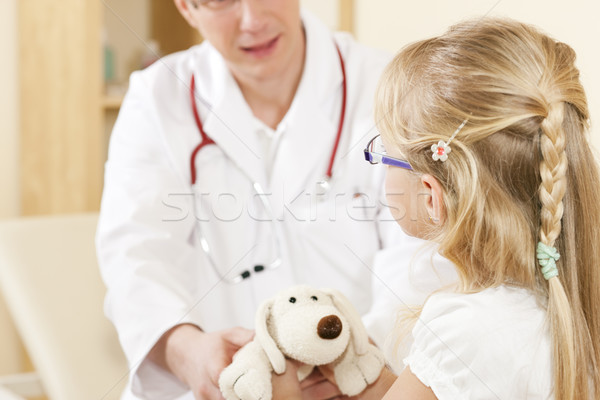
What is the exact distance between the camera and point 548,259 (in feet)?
2.33

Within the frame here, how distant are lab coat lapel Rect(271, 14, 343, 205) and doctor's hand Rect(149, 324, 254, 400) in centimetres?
31

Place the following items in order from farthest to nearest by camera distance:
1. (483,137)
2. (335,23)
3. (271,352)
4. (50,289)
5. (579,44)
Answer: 1. (335,23)
2. (50,289)
3. (579,44)
4. (271,352)
5. (483,137)

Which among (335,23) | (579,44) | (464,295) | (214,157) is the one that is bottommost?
(464,295)

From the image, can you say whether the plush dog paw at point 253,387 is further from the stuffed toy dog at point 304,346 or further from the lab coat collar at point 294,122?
the lab coat collar at point 294,122

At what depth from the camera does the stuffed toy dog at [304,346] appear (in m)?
0.80

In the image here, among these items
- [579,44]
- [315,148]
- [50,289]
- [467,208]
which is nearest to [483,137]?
[467,208]

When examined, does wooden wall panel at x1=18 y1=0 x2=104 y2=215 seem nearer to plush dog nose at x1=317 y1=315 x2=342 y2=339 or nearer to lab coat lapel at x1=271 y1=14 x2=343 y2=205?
lab coat lapel at x1=271 y1=14 x2=343 y2=205

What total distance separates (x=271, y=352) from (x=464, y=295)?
0.23 meters

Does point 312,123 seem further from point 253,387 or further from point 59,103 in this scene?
point 59,103

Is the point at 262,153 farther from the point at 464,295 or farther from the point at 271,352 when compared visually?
the point at 464,295

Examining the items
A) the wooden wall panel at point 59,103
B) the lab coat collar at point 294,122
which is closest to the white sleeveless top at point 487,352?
the lab coat collar at point 294,122

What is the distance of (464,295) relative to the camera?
0.72m

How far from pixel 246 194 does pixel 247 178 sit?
0.09 feet

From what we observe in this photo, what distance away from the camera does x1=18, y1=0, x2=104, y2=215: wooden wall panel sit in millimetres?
2037
